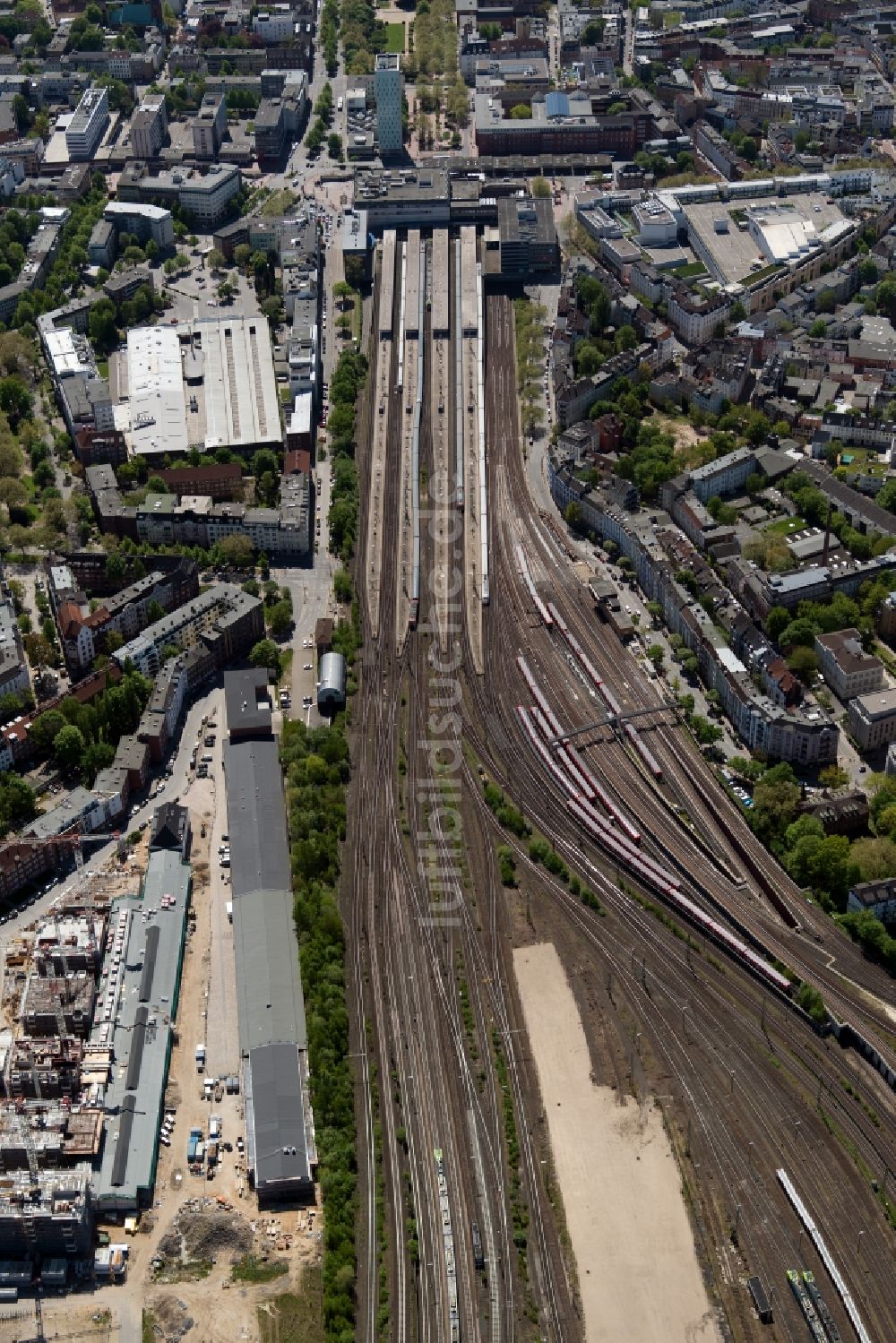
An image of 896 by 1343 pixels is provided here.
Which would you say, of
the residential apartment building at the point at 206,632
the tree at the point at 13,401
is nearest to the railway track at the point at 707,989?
the residential apartment building at the point at 206,632

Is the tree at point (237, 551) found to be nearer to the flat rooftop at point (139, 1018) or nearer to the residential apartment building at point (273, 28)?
the flat rooftop at point (139, 1018)

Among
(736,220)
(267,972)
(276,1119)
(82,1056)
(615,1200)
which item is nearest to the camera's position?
(615,1200)

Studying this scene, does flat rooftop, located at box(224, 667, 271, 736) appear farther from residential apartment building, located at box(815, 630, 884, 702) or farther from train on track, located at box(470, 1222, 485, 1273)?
train on track, located at box(470, 1222, 485, 1273)

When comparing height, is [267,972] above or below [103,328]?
below

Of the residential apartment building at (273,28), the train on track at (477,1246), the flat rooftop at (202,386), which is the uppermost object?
the residential apartment building at (273,28)

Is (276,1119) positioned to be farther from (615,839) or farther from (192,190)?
(192,190)

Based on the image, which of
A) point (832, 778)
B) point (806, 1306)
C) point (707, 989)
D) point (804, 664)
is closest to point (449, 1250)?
point (806, 1306)
